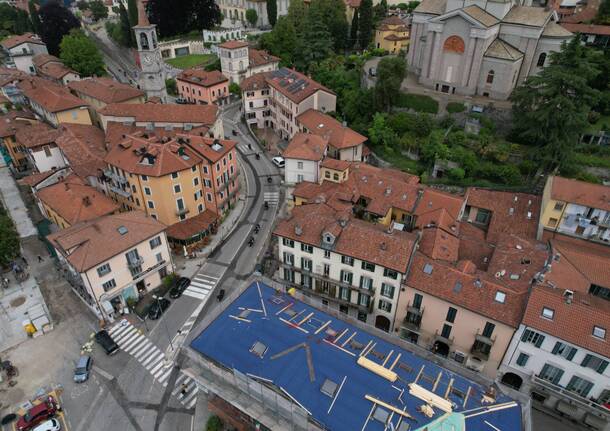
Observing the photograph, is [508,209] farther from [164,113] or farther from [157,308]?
[164,113]

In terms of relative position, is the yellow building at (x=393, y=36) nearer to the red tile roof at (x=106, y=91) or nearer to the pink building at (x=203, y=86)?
the pink building at (x=203, y=86)

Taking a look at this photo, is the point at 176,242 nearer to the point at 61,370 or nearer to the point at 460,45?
the point at 61,370

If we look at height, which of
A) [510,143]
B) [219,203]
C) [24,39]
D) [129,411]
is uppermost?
[24,39]

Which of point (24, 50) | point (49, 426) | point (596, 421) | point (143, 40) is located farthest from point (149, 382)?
point (24, 50)

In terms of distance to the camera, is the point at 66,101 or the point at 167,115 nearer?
the point at 167,115

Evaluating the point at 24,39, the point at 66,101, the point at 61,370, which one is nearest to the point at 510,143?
the point at 61,370

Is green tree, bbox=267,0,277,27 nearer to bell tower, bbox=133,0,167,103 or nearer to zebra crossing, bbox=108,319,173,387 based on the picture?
bell tower, bbox=133,0,167,103
